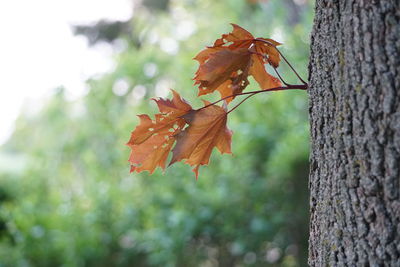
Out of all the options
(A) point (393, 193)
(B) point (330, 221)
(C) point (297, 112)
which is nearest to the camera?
(A) point (393, 193)

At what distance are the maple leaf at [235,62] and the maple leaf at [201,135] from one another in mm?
57

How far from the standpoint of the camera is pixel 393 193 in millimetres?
999

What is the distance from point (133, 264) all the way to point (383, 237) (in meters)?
3.09

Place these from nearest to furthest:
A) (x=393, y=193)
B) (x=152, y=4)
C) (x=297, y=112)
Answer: (x=393, y=193), (x=297, y=112), (x=152, y=4)

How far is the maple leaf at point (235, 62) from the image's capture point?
1.22 metres

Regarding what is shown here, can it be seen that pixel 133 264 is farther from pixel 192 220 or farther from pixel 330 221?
pixel 330 221

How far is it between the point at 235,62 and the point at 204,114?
14cm

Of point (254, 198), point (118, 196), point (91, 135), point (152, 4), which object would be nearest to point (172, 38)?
point (91, 135)

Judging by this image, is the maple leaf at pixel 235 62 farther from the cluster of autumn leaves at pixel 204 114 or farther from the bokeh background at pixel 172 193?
the bokeh background at pixel 172 193

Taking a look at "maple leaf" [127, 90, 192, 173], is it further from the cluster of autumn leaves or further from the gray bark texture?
the gray bark texture

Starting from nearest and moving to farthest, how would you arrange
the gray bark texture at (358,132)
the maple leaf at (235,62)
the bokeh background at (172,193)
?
the gray bark texture at (358,132)
the maple leaf at (235,62)
the bokeh background at (172,193)

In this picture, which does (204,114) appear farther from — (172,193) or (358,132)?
(172,193)

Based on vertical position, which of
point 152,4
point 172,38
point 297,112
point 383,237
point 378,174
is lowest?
point 383,237

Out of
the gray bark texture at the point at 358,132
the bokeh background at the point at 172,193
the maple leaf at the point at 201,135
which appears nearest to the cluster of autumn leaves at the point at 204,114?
the maple leaf at the point at 201,135
